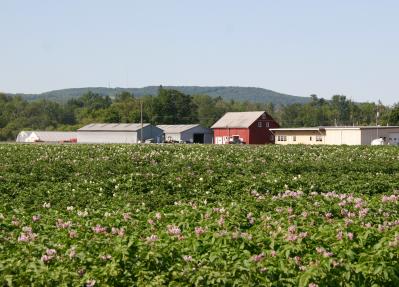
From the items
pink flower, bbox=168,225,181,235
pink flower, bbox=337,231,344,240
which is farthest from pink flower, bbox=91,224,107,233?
pink flower, bbox=337,231,344,240

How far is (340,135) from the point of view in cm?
7506

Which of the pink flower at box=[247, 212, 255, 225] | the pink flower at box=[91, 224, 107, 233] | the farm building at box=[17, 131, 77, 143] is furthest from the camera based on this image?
the farm building at box=[17, 131, 77, 143]

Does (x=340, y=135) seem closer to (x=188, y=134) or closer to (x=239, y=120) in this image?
(x=239, y=120)

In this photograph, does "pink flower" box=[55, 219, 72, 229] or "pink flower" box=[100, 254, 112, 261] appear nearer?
"pink flower" box=[100, 254, 112, 261]

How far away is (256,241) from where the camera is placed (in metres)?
8.86

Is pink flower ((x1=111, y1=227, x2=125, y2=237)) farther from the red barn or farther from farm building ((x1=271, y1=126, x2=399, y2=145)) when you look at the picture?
the red barn

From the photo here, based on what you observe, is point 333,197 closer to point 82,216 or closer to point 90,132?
point 82,216

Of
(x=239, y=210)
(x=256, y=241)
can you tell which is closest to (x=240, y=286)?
(x=256, y=241)

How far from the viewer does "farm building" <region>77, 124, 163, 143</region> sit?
95.8 m

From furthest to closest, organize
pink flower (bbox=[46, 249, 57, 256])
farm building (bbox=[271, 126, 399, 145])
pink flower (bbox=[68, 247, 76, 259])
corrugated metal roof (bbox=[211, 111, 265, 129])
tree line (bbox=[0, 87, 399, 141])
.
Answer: tree line (bbox=[0, 87, 399, 141]) → corrugated metal roof (bbox=[211, 111, 265, 129]) → farm building (bbox=[271, 126, 399, 145]) → pink flower (bbox=[46, 249, 57, 256]) → pink flower (bbox=[68, 247, 76, 259])

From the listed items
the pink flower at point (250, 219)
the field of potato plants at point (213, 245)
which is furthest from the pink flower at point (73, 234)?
the pink flower at point (250, 219)

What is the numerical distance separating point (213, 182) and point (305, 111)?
177709mm

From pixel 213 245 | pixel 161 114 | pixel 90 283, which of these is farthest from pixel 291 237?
pixel 161 114

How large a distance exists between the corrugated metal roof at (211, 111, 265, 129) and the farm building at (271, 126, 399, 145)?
4.86m
